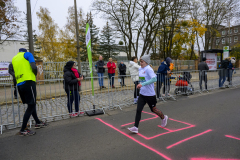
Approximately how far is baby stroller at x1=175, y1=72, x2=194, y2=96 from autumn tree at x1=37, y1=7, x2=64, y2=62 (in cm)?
1797

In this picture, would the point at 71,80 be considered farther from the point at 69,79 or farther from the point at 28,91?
the point at 28,91

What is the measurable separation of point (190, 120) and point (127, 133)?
2004mm

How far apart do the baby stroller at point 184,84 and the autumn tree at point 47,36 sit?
17967mm

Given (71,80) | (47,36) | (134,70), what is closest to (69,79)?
(71,80)

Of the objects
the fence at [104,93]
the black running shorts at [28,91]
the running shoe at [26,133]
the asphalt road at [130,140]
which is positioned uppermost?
the black running shorts at [28,91]

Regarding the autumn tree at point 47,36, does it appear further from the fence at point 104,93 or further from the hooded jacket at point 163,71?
the hooded jacket at point 163,71

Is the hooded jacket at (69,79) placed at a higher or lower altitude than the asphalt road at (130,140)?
higher

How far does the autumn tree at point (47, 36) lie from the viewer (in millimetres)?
22000

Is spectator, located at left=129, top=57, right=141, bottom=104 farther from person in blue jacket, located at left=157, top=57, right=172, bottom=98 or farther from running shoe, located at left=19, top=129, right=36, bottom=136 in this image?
running shoe, located at left=19, top=129, right=36, bottom=136

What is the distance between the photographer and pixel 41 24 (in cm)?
2200

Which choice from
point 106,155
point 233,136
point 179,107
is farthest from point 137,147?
point 179,107

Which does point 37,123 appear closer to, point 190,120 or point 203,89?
point 190,120

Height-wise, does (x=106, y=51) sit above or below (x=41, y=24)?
below

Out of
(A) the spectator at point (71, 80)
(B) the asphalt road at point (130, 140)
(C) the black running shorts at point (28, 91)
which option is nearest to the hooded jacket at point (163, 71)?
(B) the asphalt road at point (130, 140)
